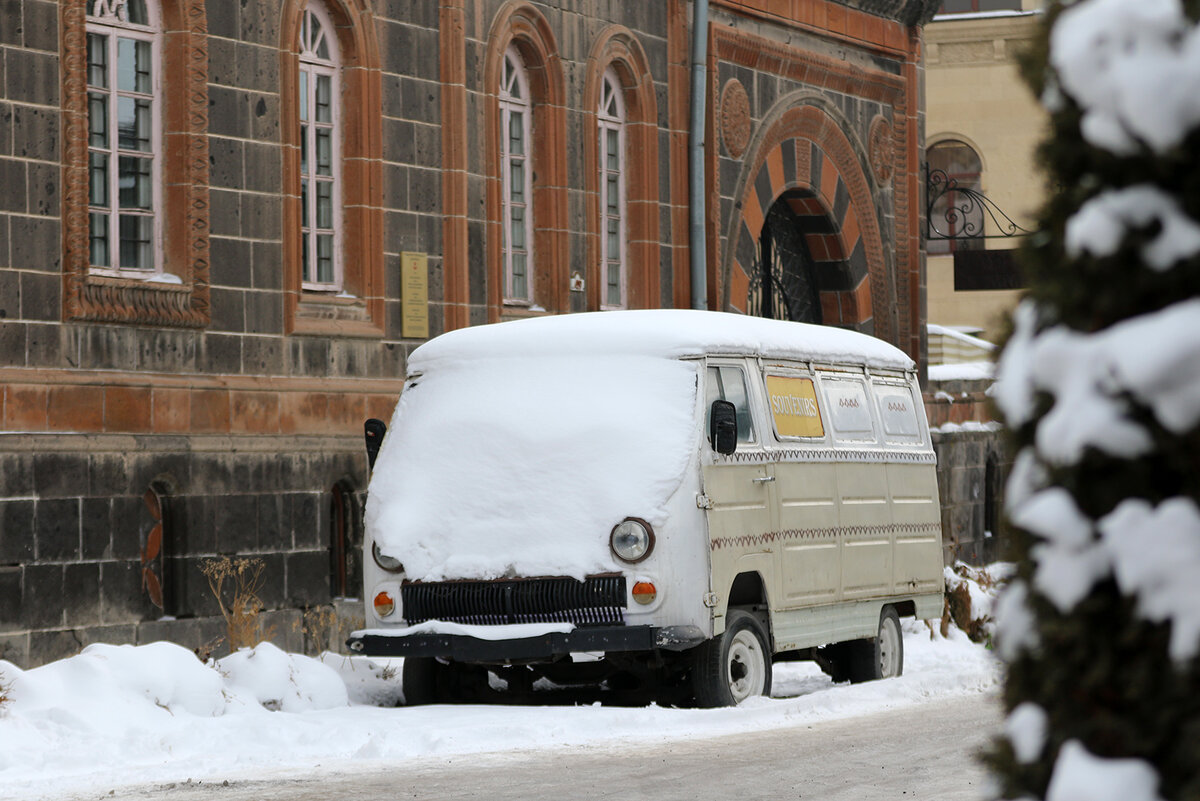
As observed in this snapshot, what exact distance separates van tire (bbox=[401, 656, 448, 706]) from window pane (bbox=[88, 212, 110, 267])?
166 inches

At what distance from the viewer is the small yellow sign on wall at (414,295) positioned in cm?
1841

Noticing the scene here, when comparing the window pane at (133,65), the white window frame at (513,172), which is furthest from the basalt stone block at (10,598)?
the white window frame at (513,172)

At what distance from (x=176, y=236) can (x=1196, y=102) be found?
13.5 m

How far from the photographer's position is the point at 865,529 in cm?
1525

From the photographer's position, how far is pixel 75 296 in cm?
1494

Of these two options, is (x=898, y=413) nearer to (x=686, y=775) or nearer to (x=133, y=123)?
(x=133, y=123)

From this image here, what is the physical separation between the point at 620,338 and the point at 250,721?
11.2 ft

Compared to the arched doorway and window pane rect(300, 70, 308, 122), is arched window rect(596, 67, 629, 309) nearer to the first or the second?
the arched doorway

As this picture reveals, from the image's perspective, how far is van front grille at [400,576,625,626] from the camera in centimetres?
1255

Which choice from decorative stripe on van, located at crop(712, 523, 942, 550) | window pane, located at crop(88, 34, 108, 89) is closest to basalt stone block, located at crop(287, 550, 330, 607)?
window pane, located at crop(88, 34, 108, 89)

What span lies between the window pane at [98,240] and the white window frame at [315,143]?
2313mm

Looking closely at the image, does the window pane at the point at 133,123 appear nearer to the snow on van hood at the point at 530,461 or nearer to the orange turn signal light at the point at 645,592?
the snow on van hood at the point at 530,461

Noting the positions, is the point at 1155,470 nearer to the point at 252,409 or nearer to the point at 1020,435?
the point at 1020,435

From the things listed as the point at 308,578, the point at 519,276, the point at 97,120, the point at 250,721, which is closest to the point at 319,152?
the point at 97,120
